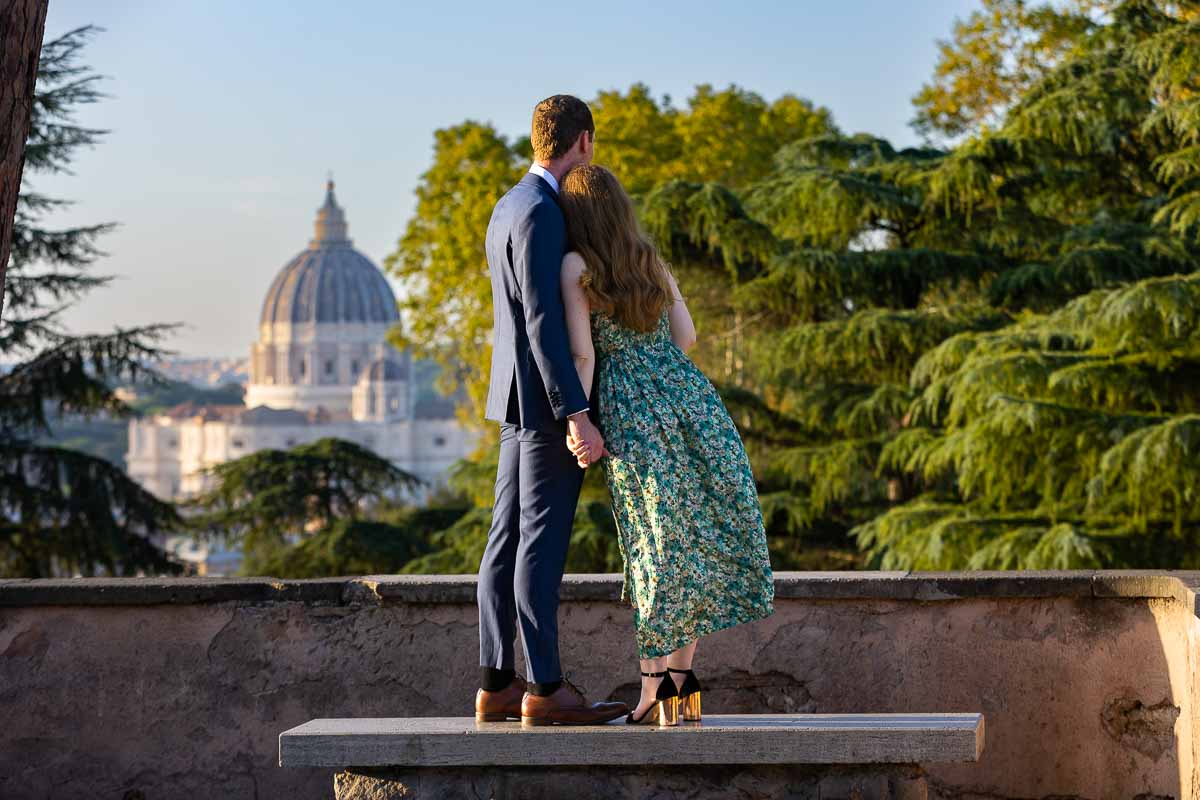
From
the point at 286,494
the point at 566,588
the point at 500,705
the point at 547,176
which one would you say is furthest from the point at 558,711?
the point at 286,494

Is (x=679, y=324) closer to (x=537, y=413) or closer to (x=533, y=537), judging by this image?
(x=537, y=413)

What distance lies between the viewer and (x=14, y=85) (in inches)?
130

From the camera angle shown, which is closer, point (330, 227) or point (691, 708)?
point (691, 708)

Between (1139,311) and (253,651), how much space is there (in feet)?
31.5

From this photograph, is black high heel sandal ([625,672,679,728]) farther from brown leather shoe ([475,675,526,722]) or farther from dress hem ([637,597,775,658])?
brown leather shoe ([475,675,526,722])

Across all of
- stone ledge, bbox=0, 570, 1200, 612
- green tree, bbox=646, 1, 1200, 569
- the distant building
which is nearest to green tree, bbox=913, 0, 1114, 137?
green tree, bbox=646, 1, 1200, 569

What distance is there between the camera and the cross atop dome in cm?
15262

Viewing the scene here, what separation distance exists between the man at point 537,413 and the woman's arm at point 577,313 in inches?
1.0

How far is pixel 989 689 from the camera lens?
398 centimetres

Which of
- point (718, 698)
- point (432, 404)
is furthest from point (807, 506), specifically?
point (432, 404)

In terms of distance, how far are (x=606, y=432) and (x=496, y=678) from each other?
54cm

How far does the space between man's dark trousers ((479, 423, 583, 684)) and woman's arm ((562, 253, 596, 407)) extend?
0.51 feet

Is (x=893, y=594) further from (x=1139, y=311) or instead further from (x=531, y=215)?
(x=1139, y=311)

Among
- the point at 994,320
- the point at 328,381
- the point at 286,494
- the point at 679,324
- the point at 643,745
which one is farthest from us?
the point at 328,381
